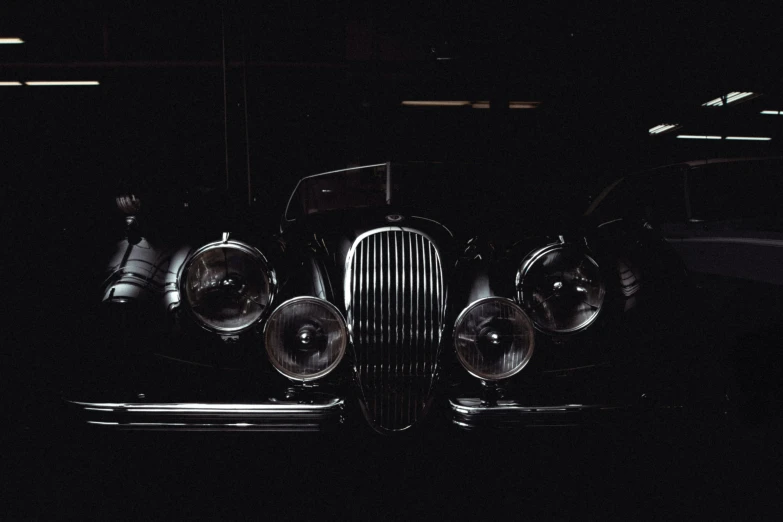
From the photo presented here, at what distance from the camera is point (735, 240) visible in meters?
3.87

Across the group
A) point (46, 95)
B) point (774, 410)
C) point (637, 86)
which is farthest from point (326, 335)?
point (46, 95)

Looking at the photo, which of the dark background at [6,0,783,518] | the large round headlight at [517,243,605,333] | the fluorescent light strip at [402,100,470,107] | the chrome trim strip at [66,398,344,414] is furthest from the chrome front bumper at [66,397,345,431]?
the fluorescent light strip at [402,100,470,107]

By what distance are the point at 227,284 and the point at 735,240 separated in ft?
11.3

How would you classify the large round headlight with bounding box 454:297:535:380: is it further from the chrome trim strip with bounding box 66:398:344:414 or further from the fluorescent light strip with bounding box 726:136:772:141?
the fluorescent light strip with bounding box 726:136:772:141

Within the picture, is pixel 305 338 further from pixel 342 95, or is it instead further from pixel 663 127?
pixel 663 127

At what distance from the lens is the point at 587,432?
1.58 meters

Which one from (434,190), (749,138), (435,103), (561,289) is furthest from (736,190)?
(749,138)

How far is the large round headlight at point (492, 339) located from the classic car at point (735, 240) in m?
1.33

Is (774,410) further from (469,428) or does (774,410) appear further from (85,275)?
(85,275)

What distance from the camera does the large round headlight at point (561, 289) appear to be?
177cm

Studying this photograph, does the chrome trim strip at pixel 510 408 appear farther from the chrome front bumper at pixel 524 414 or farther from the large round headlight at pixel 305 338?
the large round headlight at pixel 305 338

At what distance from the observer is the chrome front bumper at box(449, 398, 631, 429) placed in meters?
1.55

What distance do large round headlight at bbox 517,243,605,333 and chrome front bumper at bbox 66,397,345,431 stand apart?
0.65 m

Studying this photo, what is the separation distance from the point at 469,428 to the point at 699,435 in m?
0.62
